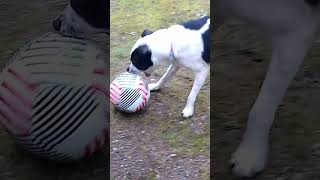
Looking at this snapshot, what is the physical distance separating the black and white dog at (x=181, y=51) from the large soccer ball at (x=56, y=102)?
0.32 metres

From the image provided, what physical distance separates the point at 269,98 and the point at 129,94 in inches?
17.2

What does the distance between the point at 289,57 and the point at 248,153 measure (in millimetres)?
269

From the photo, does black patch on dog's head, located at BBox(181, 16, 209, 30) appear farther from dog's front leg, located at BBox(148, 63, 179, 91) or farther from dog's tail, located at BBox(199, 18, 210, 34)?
dog's front leg, located at BBox(148, 63, 179, 91)

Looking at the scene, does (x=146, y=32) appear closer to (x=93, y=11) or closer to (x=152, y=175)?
(x=93, y=11)

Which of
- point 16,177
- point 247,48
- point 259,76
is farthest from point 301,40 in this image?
point 16,177

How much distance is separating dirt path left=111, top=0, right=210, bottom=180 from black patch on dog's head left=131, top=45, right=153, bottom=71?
110mm

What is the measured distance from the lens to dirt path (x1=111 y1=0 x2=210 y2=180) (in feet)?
5.56

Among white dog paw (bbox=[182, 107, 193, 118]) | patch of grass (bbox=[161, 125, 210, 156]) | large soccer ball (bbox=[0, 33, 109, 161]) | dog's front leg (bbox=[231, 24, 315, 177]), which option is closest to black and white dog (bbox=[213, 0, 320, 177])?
dog's front leg (bbox=[231, 24, 315, 177])

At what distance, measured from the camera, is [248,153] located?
64.5 inches

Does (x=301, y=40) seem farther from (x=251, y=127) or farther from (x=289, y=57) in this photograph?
(x=251, y=127)

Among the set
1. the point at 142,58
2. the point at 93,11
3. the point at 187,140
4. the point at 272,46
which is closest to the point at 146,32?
the point at 142,58

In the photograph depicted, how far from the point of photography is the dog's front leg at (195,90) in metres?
1.90

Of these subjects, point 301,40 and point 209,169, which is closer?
point 301,40

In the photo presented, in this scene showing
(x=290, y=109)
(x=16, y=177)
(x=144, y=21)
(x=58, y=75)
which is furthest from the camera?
(x=144, y=21)
